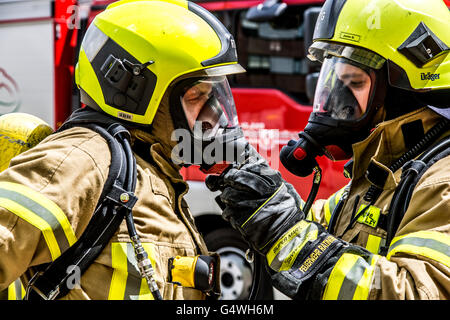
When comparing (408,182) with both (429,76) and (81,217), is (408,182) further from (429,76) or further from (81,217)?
(81,217)

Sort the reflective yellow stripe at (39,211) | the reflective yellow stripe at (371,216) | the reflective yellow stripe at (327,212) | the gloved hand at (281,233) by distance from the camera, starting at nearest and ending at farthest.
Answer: the reflective yellow stripe at (39,211)
the gloved hand at (281,233)
the reflective yellow stripe at (371,216)
the reflective yellow stripe at (327,212)

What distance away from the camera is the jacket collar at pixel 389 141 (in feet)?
6.84

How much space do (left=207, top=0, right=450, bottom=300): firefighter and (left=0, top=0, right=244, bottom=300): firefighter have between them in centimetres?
25

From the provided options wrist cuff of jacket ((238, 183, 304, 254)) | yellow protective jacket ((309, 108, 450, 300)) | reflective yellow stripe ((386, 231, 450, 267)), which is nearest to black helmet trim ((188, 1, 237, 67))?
wrist cuff of jacket ((238, 183, 304, 254))

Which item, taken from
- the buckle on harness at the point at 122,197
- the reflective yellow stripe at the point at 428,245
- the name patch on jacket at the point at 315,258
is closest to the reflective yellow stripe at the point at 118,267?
the buckle on harness at the point at 122,197

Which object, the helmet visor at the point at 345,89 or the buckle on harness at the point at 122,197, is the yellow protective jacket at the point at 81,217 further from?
the helmet visor at the point at 345,89

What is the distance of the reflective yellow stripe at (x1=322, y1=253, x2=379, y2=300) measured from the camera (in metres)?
1.71

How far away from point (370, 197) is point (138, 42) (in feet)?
3.36

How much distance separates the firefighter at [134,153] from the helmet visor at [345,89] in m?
0.41

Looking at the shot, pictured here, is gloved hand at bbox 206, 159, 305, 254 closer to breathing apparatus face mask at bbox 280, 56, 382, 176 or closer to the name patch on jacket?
the name patch on jacket

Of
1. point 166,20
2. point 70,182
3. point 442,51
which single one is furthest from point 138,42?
point 442,51

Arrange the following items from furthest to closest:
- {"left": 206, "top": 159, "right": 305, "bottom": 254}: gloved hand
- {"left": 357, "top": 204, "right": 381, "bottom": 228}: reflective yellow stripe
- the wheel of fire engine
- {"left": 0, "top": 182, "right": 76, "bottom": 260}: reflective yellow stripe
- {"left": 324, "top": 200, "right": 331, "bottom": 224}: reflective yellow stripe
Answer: the wheel of fire engine, {"left": 324, "top": 200, "right": 331, "bottom": 224}: reflective yellow stripe, {"left": 357, "top": 204, "right": 381, "bottom": 228}: reflective yellow stripe, {"left": 206, "top": 159, "right": 305, "bottom": 254}: gloved hand, {"left": 0, "top": 182, "right": 76, "bottom": 260}: reflective yellow stripe
